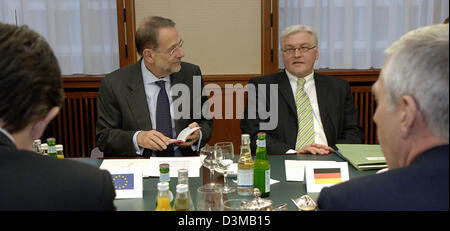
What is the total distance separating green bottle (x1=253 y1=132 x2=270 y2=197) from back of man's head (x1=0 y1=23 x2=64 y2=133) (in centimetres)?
97

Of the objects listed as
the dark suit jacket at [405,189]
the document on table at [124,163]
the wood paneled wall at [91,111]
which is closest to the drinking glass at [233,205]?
the dark suit jacket at [405,189]

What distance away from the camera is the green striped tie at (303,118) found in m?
3.02

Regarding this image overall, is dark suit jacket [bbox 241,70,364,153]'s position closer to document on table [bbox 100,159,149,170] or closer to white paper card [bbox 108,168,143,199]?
document on table [bbox 100,159,149,170]

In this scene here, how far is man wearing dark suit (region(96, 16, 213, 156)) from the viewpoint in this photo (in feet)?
9.57

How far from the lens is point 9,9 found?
4.38 m

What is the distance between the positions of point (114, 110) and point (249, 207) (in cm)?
158

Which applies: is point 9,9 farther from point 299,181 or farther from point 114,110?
point 299,181

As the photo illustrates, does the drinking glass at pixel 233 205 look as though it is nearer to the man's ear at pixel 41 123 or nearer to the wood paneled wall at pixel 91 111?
the man's ear at pixel 41 123

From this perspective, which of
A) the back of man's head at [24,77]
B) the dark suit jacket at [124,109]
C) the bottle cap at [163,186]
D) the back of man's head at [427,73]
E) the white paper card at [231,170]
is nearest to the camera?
the back of man's head at [427,73]

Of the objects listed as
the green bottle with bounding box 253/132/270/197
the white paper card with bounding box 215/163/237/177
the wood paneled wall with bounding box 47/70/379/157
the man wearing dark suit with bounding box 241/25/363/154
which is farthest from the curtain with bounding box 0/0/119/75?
the green bottle with bounding box 253/132/270/197

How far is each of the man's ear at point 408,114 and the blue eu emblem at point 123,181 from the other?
1186 millimetres

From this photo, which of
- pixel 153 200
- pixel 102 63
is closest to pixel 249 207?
pixel 153 200

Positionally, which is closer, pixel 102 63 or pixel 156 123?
pixel 156 123

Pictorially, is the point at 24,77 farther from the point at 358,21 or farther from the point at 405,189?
the point at 358,21
